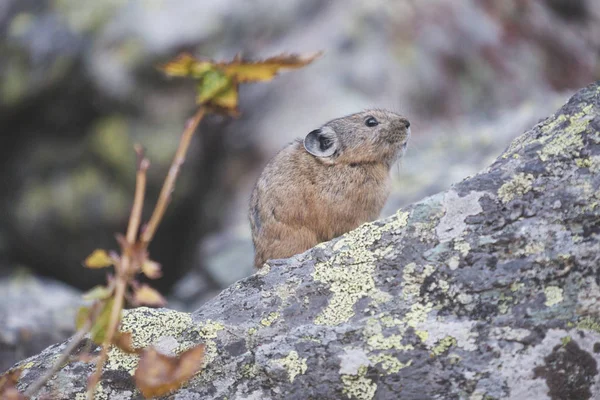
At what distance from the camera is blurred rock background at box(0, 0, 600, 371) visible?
38.9 ft

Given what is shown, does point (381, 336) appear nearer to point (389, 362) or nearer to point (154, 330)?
point (389, 362)

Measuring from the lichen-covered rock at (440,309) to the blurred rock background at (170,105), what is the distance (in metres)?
6.80

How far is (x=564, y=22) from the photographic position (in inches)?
579

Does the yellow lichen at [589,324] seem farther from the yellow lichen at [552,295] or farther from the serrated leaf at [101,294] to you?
the serrated leaf at [101,294]

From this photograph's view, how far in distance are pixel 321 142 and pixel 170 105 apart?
212 inches

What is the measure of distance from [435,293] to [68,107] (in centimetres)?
942

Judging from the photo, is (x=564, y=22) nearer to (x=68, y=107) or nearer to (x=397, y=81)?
(x=397, y=81)

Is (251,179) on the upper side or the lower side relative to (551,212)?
upper

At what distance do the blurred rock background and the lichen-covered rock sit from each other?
680 centimetres

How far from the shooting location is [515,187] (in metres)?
4.26

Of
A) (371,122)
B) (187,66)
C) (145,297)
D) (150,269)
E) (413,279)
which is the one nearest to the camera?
(187,66)

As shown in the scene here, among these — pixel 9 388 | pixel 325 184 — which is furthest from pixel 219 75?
pixel 325 184

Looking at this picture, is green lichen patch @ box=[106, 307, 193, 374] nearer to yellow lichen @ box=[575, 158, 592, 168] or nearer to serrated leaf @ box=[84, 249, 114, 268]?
serrated leaf @ box=[84, 249, 114, 268]

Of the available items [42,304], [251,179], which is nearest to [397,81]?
[251,179]
